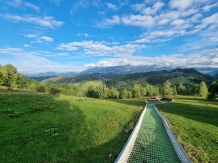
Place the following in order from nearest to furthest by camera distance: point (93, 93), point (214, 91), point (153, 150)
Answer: point (153, 150) < point (214, 91) < point (93, 93)

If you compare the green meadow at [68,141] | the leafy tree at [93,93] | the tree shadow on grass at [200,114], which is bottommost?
the leafy tree at [93,93]

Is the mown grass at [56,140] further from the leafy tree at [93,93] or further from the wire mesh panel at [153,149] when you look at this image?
the leafy tree at [93,93]

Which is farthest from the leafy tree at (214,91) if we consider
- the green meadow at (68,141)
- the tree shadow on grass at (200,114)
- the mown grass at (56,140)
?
the mown grass at (56,140)

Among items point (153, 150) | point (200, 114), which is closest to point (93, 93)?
point (200, 114)

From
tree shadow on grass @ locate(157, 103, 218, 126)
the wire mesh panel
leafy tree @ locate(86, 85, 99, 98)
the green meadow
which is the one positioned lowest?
leafy tree @ locate(86, 85, 99, 98)

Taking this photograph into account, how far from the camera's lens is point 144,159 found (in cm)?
1106

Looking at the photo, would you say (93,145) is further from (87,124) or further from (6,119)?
(6,119)

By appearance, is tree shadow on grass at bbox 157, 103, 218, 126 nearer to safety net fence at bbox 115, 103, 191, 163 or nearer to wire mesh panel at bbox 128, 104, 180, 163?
wire mesh panel at bbox 128, 104, 180, 163

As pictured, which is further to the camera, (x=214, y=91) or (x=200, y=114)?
(x=214, y=91)

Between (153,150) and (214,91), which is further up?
(214,91)

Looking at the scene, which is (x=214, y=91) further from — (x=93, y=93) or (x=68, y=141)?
(x=68, y=141)

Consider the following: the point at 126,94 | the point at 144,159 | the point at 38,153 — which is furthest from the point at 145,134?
the point at 126,94

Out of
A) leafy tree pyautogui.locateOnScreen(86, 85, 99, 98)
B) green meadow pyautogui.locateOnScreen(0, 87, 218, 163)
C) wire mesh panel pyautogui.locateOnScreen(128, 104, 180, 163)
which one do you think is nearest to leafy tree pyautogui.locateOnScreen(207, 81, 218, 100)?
green meadow pyautogui.locateOnScreen(0, 87, 218, 163)

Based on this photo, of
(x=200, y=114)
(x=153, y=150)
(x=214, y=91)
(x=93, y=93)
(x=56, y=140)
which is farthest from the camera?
(x=93, y=93)
